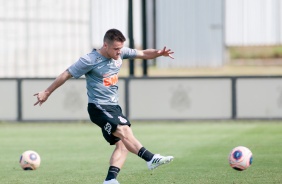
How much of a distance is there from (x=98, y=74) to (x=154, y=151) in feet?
15.8

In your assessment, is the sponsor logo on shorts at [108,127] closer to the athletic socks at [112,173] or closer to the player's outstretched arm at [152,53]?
the athletic socks at [112,173]

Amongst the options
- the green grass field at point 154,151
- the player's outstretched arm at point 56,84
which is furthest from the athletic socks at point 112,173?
the player's outstretched arm at point 56,84

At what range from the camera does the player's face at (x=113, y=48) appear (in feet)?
36.0

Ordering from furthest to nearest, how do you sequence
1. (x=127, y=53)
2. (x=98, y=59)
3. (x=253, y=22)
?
1. (x=253, y=22)
2. (x=127, y=53)
3. (x=98, y=59)

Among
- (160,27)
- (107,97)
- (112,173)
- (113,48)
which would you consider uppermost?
(113,48)

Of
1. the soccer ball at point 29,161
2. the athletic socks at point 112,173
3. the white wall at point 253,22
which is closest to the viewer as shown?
the athletic socks at point 112,173

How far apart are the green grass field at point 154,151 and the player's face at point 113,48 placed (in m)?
1.78

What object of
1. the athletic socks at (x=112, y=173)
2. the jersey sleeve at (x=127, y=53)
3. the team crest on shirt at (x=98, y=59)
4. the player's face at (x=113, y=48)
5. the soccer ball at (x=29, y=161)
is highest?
the player's face at (x=113, y=48)

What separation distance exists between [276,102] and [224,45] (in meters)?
12.1

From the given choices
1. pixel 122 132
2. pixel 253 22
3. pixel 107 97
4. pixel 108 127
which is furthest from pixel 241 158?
pixel 253 22

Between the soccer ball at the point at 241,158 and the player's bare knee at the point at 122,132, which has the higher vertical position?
the player's bare knee at the point at 122,132

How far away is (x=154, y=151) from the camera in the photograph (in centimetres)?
1576

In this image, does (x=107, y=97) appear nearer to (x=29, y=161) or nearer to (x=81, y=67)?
(x=81, y=67)

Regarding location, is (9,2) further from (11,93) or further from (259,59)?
(259,59)
